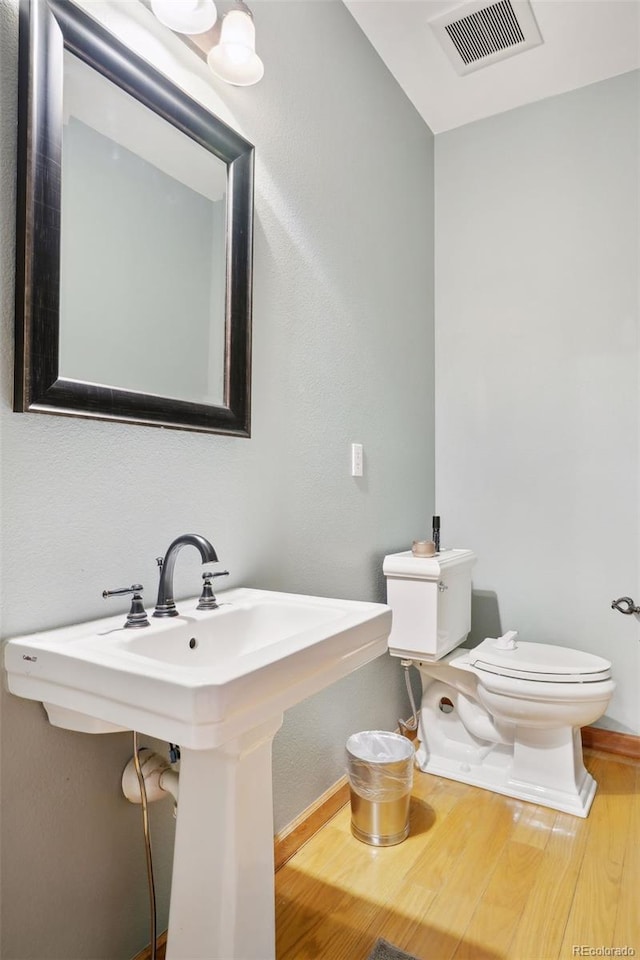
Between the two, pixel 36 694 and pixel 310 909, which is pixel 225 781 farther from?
pixel 310 909

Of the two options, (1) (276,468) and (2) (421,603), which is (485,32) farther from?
(2) (421,603)

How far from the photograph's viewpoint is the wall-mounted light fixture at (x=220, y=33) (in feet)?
4.04

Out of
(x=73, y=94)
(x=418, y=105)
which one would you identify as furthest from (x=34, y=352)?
(x=418, y=105)

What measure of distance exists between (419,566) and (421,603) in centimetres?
14

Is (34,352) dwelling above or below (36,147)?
below

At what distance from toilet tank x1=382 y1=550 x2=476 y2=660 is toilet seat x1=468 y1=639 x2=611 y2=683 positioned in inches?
5.9

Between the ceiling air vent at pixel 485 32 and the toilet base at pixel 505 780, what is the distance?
262 cm

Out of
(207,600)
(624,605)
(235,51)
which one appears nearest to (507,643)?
(624,605)

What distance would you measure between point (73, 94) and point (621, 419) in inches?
84.6

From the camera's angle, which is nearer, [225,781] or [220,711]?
[220,711]

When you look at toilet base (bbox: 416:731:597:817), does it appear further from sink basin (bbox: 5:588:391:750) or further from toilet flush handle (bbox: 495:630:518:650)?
sink basin (bbox: 5:588:391:750)

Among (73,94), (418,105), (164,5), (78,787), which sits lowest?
(78,787)

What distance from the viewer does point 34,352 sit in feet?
3.32

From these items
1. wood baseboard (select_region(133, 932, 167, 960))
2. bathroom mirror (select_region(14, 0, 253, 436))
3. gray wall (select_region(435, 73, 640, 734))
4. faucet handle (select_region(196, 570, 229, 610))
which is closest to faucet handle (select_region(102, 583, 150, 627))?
faucet handle (select_region(196, 570, 229, 610))
